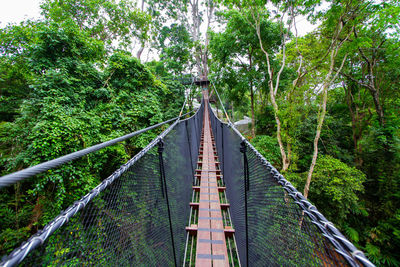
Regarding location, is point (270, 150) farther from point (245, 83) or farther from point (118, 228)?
point (118, 228)

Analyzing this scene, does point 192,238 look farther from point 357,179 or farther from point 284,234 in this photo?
point 357,179

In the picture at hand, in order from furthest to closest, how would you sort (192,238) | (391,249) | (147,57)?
(147,57), (391,249), (192,238)

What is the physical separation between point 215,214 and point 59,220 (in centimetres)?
152

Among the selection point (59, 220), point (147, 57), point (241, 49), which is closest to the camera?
point (59, 220)

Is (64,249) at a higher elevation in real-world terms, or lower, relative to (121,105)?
lower

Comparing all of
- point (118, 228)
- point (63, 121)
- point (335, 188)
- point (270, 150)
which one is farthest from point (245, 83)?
point (118, 228)

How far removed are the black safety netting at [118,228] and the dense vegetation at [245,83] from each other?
2.87m

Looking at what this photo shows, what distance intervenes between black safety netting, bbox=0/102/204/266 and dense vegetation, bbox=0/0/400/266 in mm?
2869

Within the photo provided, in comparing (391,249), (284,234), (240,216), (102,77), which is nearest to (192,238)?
(240,216)

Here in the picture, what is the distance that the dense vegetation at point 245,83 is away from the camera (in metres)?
2.88

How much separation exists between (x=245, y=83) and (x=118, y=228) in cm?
731

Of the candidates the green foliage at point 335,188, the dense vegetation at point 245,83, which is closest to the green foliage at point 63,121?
the dense vegetation at point 245,83

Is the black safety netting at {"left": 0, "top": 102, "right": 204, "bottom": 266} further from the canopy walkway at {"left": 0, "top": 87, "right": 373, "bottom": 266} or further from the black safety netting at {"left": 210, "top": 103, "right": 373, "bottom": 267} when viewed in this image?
the black safety netting at {"left": 210, "top": 103, "right": 373, "bottom": 267}

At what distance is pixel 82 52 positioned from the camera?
145 inches
